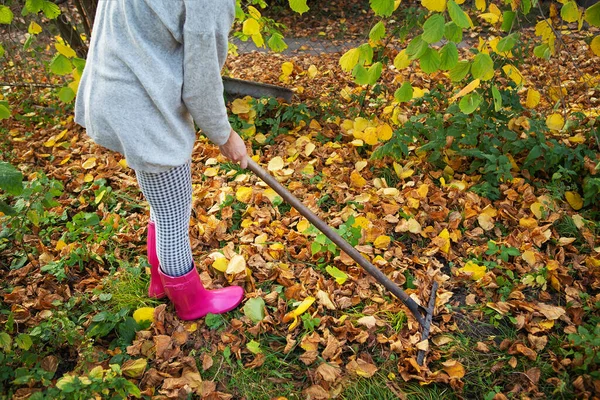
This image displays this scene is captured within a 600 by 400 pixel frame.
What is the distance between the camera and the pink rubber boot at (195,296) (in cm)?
177

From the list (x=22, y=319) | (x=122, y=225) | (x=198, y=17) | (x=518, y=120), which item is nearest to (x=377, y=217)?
(x=518, y=120)

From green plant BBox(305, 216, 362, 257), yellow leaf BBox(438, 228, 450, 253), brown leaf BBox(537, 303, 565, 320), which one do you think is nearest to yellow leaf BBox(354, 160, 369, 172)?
green plant BBox(305, 216, 362, 257)

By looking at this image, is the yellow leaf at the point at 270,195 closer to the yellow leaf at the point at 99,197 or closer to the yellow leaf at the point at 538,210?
the yellow leaf at the point at 99,197

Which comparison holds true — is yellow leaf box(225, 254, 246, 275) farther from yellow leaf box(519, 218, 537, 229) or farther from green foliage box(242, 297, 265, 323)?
yellow leaf box(519, 218, 537, 229)

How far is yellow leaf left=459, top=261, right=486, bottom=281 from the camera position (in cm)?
207

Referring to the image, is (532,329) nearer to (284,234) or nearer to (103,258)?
(284,234)

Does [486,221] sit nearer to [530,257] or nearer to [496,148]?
[530,257]

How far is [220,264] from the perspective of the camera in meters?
2.11

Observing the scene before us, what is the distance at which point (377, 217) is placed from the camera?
7.99 feet

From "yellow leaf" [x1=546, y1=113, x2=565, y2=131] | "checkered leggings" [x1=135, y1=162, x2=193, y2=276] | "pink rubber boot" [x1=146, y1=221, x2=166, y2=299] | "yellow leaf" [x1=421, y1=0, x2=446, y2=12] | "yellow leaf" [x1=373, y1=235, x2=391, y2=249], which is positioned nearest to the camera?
"checkered leggings" [x1=135, y1=162, x2=193, y2=276]

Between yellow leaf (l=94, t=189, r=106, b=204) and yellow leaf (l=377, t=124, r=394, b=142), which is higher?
yellow leaf (l=377, t=124, r=394, b=142)

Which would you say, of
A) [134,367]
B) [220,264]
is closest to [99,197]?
[220,264]

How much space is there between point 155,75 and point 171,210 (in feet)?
1.73

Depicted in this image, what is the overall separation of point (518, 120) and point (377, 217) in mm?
1102
